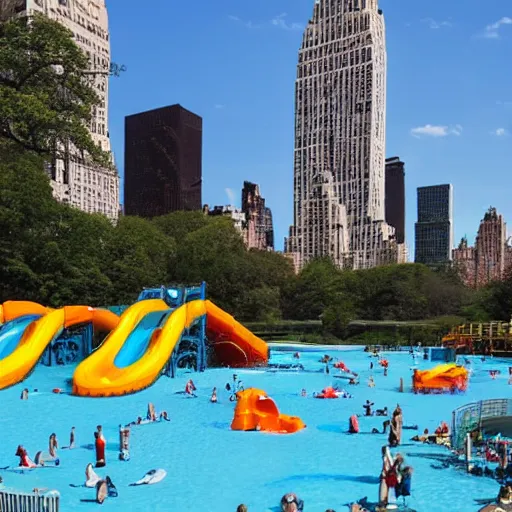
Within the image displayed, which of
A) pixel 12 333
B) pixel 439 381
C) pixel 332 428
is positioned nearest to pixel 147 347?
pixel 12 333

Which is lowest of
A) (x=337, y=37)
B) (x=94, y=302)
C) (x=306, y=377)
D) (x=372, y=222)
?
(x=306, y=377)

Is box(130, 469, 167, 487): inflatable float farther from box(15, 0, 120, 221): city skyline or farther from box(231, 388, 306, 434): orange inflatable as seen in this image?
box(15, 0, 120, 221): city skyline

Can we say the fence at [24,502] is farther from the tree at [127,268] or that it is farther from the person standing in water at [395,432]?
the tree at [127,268]

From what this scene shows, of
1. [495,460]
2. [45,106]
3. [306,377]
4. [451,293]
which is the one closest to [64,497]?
[495,460]

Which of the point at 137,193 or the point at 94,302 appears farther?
the point at 137,193

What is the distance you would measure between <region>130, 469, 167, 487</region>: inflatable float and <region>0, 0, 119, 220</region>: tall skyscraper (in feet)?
182

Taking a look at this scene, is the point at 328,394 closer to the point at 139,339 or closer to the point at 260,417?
the point at 260,417

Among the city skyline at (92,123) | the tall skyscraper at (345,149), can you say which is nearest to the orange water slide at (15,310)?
the city skyline at (92,123)

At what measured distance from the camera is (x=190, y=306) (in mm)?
27250

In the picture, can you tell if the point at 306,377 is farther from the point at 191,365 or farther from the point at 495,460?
the point at 495,460

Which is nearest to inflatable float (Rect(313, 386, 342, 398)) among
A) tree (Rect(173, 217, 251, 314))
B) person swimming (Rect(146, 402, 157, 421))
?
person swimming (Rect(146, 402, 157, 421))

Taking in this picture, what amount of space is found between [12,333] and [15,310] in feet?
6.17

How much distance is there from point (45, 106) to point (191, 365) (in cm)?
1831

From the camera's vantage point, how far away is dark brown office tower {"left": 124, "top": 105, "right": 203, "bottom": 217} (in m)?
118
